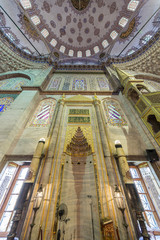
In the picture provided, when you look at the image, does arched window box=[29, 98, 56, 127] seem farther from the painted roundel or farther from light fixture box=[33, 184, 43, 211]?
the painted roundel

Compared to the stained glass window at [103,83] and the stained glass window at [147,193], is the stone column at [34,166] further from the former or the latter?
the stained glass window at [103,83]

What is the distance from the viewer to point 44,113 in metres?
5.57

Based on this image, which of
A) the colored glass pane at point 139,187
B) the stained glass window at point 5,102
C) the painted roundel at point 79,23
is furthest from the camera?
the painted roundel at point 79,23

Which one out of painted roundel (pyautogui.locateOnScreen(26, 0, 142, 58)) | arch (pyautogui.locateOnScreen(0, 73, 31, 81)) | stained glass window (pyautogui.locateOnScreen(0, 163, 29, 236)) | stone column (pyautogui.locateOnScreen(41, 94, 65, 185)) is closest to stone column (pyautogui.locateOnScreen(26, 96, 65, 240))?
stone column (pyautogui.locateOnScreen(41, 94, 65, 185))

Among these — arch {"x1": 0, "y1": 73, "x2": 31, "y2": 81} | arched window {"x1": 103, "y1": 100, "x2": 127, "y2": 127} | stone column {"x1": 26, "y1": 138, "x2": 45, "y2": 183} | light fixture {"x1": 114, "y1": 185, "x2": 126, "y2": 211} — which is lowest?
light fixture {"x1": 114, "y1": 185, "x2": 126, "y2": 211}

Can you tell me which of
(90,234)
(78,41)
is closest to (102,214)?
(90,234)

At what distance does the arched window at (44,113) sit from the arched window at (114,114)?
130 inches

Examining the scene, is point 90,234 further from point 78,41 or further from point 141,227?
point 78,41

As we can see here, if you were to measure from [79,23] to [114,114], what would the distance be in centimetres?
1574

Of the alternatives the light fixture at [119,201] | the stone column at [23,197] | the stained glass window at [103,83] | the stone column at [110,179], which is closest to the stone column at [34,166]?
the stone column at [23,197]

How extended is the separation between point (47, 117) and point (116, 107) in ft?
14.2

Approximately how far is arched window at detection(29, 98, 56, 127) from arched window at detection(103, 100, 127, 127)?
331cm

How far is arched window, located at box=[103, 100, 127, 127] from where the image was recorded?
197 inches

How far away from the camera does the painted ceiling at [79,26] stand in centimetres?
938
